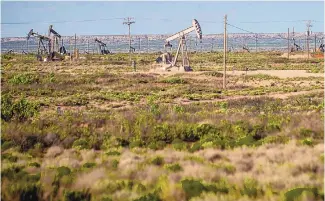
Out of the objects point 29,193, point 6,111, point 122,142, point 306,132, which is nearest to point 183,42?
point 6,111

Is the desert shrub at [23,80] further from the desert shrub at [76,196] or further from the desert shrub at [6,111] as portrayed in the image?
the desert shrub at [76,196]

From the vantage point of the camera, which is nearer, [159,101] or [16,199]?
[16,199]

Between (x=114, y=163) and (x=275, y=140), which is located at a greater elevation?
(x=275, y=140)

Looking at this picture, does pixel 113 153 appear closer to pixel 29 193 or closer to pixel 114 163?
pixel 114 163

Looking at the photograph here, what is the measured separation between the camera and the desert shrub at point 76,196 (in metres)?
7.16

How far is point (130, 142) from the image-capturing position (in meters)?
12.6

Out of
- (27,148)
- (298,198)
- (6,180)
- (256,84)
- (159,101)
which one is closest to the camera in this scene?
(298,198)

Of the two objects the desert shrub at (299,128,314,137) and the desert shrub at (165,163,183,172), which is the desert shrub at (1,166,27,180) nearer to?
the desert shrub at (165,163,183,172)

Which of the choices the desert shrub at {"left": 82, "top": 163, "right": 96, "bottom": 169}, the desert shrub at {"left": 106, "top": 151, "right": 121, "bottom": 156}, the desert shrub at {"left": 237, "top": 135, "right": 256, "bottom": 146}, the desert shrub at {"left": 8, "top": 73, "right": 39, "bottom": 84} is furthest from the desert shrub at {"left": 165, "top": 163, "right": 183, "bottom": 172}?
the desert shrub at {"left": 8, "top": 73, "right": 39, "bottom": 84}

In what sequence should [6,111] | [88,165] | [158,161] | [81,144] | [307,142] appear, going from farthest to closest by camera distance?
[6,111], [81,144], [307,142], [158,161], [88,165]

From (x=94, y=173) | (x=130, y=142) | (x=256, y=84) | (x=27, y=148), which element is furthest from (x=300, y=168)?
(x=256, y=84)

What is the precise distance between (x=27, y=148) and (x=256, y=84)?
2435cm

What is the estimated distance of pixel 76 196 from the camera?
7250 millimetres

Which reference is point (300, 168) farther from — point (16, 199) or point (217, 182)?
point (16, 199)
